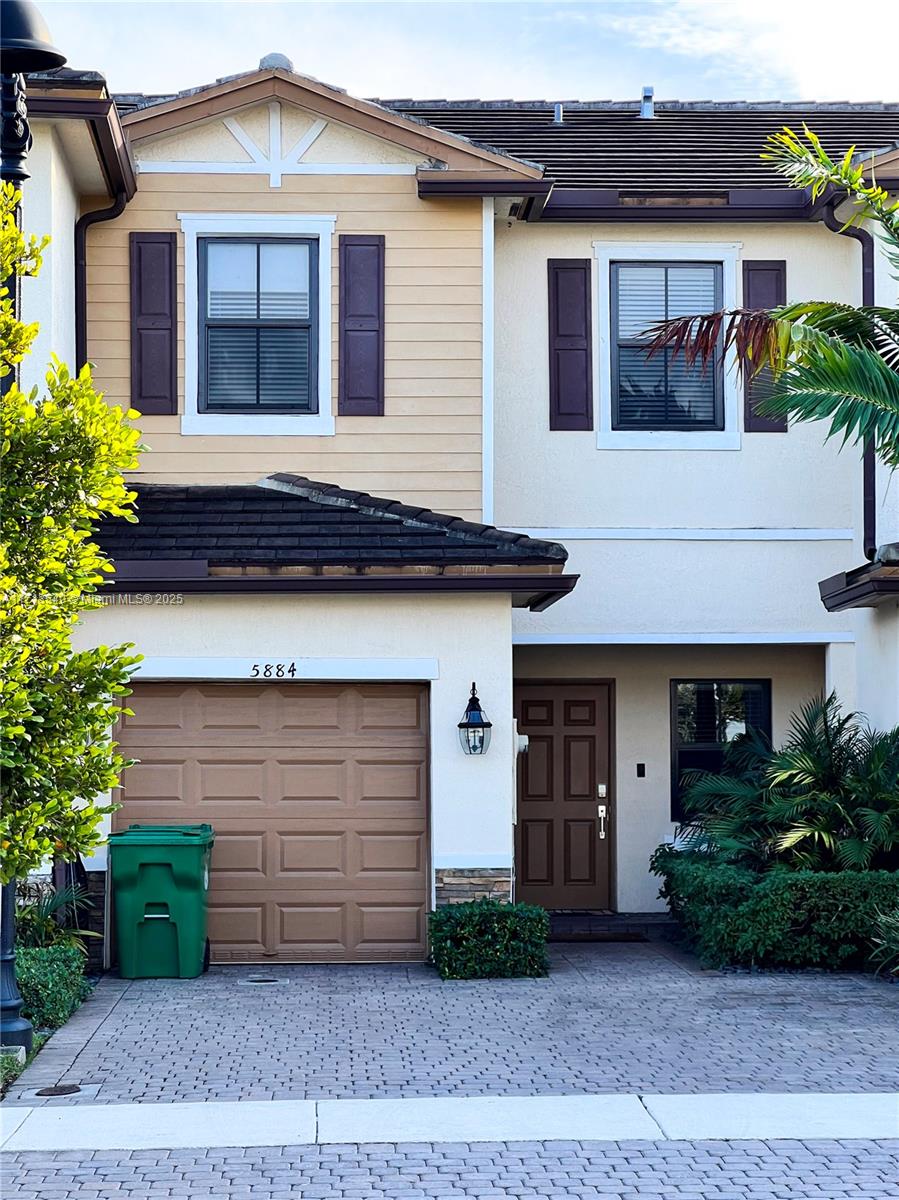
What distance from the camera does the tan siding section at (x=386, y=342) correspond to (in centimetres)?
1412

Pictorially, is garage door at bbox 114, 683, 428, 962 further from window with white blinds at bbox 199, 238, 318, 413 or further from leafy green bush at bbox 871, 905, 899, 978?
leafy green bush at bbox 871, 905, 899, 978

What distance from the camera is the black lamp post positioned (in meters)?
8.48

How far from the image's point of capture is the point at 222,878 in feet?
41.0

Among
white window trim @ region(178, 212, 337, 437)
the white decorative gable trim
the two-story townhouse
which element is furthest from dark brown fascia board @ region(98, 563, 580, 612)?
the white decorative gable trim

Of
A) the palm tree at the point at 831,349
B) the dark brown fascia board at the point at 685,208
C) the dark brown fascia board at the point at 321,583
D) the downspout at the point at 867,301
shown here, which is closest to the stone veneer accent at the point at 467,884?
the dark brown fascia board at the point at 321,583

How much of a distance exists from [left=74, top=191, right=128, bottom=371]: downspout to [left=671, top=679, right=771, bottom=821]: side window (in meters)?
6.91

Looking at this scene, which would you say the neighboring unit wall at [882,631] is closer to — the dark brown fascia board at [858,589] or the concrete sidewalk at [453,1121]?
the dark brown fascia board at [858,589]

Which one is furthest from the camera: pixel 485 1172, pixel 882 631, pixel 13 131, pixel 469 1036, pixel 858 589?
pixel 882 631

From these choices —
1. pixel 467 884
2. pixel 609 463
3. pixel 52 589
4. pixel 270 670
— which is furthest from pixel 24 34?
pixel 609 463

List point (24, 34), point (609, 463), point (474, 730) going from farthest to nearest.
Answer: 1. point (609, 463)
2. point (474, 730)
3. point (24, 34)

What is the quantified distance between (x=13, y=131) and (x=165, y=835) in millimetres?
5404

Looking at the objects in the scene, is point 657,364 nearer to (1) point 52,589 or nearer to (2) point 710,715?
(2) point 710,715

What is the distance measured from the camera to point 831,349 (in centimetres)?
1150

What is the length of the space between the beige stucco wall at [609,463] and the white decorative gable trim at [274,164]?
4.98ft
